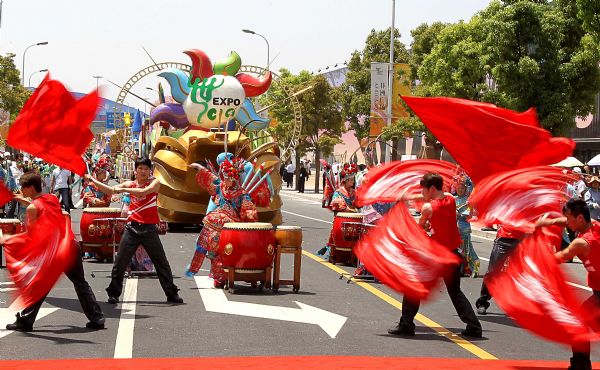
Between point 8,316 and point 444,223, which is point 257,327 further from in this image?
point 8,316

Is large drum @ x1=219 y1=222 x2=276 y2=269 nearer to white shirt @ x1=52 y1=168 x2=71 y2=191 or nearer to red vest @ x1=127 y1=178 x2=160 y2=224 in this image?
red vest @ x1=127 y1=178 x2=160 y2=224

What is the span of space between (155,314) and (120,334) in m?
1.54

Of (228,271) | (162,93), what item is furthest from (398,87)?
(228,271)

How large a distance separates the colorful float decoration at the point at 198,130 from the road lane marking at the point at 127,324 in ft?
33.5

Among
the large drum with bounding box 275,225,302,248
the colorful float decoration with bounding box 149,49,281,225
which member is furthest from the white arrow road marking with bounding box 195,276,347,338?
the colorful float decoration with bounding box 149,49,281,225

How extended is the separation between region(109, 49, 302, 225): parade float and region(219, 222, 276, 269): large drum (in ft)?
33.9

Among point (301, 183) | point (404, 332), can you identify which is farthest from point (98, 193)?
point (301, 183)

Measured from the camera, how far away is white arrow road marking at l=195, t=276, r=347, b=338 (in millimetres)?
12508

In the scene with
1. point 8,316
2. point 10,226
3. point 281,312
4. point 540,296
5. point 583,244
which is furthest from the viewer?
point 10,226

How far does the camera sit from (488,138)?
9.76 metres

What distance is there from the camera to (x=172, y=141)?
26906mm

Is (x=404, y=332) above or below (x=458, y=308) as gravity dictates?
below

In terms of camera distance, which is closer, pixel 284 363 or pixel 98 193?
pixel 284 363

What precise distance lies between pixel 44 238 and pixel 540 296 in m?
4.97
